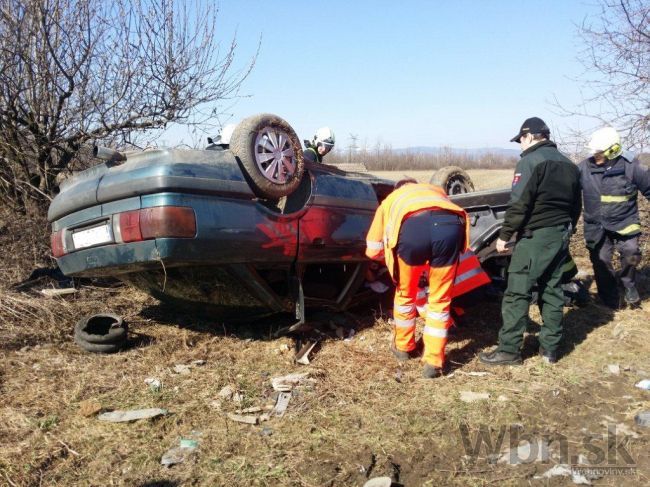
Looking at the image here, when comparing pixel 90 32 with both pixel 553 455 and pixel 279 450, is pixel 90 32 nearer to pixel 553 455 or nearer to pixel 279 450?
pixel 279 450

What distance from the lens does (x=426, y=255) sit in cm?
356

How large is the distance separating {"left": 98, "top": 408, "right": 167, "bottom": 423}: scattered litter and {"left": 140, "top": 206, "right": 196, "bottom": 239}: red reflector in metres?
1.01

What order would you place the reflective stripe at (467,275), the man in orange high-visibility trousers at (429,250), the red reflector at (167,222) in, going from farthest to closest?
the reflective stripe at (467,275) → the man in orange high-visibility trousers at (429,250) → the red reflector at (167,222)

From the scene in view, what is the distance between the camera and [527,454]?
2.59 metres

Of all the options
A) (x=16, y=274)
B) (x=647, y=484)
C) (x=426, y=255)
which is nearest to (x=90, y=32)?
(x=16, y=274)

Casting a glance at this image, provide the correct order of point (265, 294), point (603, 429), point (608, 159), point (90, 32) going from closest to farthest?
1. point (603, 429)
2. point (265, 294)
3. point (608, 159)
4. point (90, 32)

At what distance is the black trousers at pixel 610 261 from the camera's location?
201 inches

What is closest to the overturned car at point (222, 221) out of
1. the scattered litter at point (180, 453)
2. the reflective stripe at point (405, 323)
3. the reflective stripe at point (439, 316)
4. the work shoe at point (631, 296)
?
the reflective stripe at point (405, 323)

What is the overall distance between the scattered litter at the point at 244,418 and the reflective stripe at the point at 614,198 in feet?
13.4

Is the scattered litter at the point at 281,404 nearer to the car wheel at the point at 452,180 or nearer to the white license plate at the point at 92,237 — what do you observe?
the white license plate at the point at 92,237

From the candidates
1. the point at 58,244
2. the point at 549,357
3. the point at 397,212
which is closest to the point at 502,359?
the point at 549,357

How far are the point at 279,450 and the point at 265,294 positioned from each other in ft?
4.27

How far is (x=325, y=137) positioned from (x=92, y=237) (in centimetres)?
306

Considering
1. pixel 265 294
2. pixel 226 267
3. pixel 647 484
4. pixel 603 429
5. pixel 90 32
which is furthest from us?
pixel 90 32
